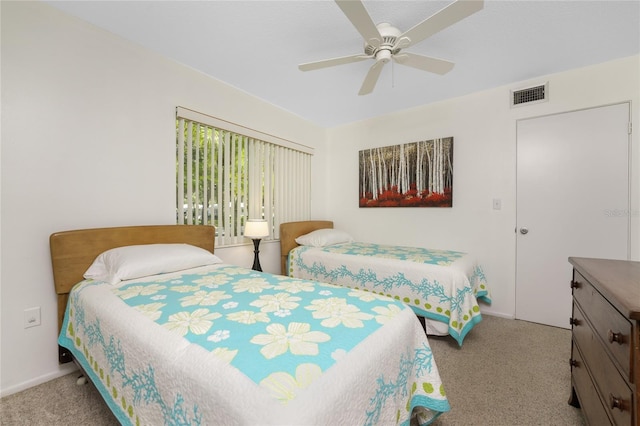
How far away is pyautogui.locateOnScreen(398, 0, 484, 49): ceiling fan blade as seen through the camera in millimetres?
1256

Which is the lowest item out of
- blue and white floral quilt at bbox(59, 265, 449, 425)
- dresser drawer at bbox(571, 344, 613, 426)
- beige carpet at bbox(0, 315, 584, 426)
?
beige carpet at bbox(0, 315, 584, 426)

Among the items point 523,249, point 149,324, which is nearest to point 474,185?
point 523,249

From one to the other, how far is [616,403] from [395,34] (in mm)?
2050

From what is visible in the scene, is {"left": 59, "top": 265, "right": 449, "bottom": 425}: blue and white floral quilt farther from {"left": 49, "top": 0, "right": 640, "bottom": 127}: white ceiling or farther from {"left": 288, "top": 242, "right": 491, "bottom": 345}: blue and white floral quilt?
{"left": 49, "top": 0, "right": 640, "bottom": 127}: white ceiling

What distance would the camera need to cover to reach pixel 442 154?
3094 mm

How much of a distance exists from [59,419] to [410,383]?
73.4 inches

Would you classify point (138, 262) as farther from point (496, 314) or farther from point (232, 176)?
point (496, 314)

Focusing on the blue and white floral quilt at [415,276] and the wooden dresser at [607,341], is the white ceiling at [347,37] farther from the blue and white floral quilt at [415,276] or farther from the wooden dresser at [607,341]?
the blue and white floral quilt at [415,276]

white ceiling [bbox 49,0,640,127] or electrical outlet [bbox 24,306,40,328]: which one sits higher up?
white ceiling [bbox 49,0,640,127]

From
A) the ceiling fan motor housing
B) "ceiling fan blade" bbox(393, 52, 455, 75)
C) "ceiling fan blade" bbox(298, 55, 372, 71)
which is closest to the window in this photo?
"ceiling fan blade" bbox(298, 55, 372, 71)

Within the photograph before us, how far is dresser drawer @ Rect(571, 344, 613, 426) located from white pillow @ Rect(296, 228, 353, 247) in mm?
2265

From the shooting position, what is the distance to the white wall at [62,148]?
5.16ft

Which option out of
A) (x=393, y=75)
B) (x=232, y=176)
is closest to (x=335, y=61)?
(x=393, y=75)

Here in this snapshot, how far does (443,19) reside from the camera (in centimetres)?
139
